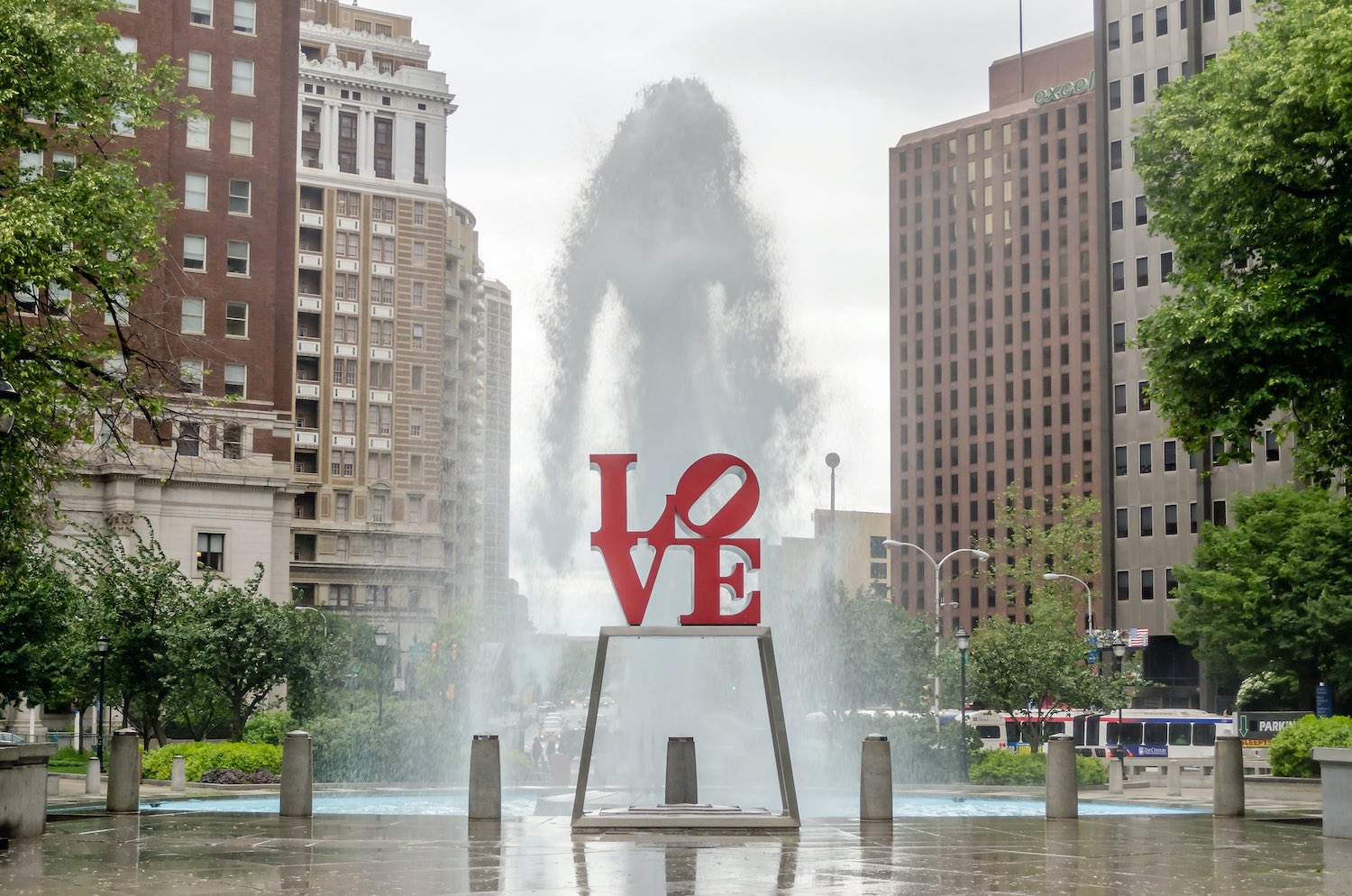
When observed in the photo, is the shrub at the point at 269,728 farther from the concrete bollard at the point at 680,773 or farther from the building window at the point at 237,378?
the building window at the point at 237,378

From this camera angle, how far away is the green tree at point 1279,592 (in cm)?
7369

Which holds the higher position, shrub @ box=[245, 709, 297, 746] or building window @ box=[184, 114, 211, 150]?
building window @ box=[184, 114, 211, 150]

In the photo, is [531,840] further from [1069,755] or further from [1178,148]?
[1178,148]

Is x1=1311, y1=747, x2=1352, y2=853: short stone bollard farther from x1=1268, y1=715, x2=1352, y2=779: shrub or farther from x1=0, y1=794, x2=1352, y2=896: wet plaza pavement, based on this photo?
x1=1268, y1=715, x2=1352, y2=779: shrub

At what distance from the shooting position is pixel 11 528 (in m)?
26.0

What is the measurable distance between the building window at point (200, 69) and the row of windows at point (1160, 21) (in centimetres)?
6526

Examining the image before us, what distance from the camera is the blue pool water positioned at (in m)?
29.9

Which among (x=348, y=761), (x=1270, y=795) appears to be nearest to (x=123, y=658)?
(x=348, y=761)

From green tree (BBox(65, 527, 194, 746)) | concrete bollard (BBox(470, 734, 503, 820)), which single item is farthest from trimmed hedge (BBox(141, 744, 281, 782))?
concrete bollard (BBox(470, 734, 503, 820))

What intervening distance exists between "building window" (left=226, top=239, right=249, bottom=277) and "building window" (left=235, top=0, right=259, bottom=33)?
11389 mm

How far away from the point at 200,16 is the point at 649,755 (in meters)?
57.8

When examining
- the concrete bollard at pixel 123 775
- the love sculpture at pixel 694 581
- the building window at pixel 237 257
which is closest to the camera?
the love sculpture at pixel 694 581

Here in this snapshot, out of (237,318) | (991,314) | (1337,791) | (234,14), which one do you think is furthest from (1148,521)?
(1337,791)

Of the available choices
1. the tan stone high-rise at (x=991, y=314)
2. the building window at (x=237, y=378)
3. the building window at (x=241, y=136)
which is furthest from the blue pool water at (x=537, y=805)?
the tan stone high-rise at (x=991, y=314)
